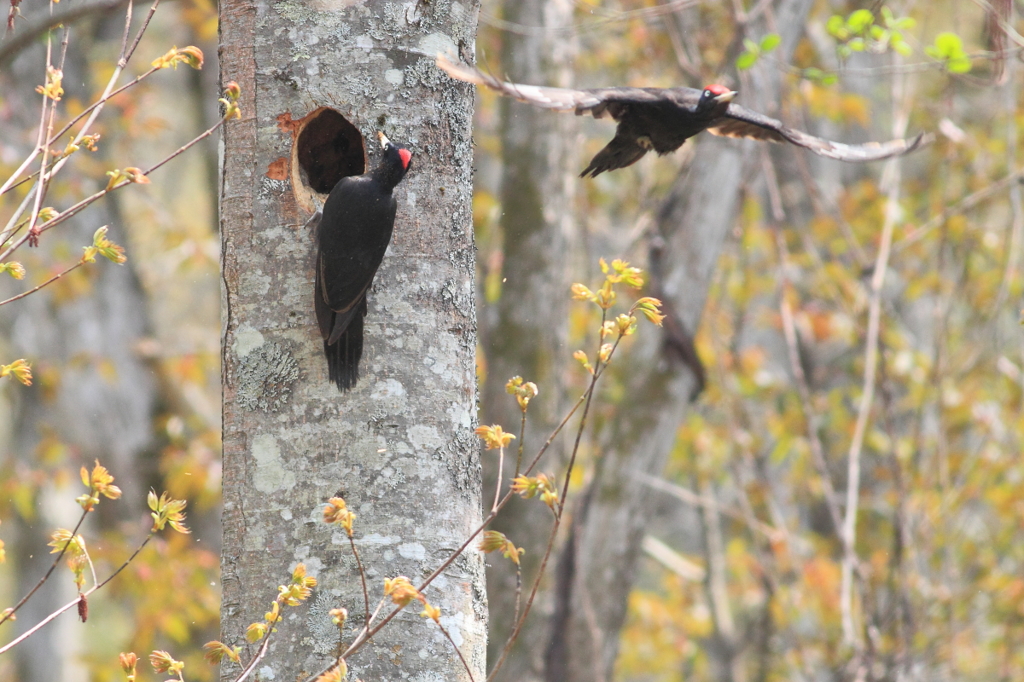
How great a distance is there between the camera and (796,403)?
8602mm

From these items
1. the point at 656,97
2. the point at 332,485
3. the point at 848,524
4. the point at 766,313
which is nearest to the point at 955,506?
the point at 848,524

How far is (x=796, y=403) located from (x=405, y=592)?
7300 mm

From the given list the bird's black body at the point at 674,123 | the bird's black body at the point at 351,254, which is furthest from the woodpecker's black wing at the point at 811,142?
the bird's black body at the point at 351,254

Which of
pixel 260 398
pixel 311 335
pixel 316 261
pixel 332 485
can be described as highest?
pixel 316 261

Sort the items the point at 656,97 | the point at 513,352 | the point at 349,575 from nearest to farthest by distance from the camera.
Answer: the point at 349,575 → the point at 656,97 → the point at 513,352

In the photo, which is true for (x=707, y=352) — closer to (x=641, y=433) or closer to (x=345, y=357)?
(x=641, y=433)

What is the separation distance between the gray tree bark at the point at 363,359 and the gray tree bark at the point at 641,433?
2.77 metres

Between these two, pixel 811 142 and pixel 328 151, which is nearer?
pixel 328 151

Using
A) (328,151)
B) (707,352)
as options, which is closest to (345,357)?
(328,151)

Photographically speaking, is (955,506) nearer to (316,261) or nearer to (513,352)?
(513,352)

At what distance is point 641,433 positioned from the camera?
5.44 m

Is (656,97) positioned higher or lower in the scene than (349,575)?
higher

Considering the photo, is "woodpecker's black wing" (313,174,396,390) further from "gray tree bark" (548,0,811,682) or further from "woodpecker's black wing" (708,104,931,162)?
"gray tree bark" (548,0,811,682)

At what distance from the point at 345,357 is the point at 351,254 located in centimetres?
25
